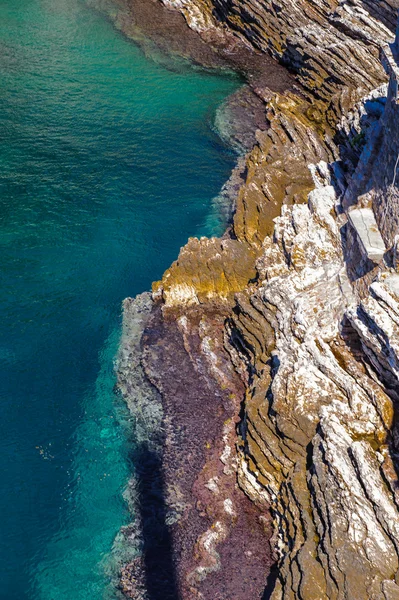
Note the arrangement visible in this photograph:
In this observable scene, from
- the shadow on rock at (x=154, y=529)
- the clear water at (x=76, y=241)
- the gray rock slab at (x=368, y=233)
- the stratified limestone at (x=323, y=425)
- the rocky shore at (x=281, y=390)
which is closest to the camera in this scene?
the stratified limestone at (x=323, y=425)

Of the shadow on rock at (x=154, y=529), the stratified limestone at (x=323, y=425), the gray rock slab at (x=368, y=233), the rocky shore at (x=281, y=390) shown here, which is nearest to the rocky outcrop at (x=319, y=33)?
the rocky shore at (x=281, y=390)

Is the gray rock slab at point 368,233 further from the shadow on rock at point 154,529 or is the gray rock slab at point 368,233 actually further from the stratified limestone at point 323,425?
the shadow on rock at point 154,529

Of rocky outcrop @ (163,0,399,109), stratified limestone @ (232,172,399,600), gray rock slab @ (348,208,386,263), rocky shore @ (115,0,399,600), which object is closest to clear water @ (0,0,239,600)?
rocky shore @ (115,0,399,600)

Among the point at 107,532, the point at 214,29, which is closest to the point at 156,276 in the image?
the point at 107,532

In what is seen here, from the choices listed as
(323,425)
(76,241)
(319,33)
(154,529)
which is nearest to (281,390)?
(323,425)

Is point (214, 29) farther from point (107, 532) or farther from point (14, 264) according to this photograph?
point (107, 532)
